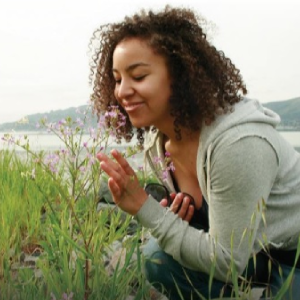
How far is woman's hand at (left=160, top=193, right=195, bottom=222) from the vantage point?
8.46ft

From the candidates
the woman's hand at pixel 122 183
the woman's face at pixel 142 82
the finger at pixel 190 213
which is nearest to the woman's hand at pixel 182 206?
the finger at pixel 190 213

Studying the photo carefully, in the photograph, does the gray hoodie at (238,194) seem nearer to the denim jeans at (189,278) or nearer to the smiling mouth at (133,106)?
the denim jeans at (189,278)

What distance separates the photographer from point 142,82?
7.41 feet

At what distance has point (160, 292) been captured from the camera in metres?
2.74

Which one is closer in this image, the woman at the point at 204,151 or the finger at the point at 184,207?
the woman at the point at 204,151

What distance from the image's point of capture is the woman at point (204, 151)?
219 cm

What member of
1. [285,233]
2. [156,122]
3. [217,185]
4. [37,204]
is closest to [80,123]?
[156,122]

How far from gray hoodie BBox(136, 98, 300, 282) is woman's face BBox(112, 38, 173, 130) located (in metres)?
0.22

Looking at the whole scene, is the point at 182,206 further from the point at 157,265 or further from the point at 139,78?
the point at 139,78

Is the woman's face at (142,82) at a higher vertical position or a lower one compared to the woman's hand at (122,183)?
higher

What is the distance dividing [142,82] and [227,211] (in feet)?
1.94

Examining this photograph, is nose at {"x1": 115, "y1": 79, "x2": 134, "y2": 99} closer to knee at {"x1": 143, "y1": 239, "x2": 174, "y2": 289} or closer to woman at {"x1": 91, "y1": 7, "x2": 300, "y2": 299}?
woman at {"x1": 91, "y1": 7, "x2": 300, "y2": 299}

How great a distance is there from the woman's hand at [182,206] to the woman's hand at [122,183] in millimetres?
295

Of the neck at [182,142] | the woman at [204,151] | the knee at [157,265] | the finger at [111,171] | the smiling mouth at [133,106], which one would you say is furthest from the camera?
the knee at [157,265]
